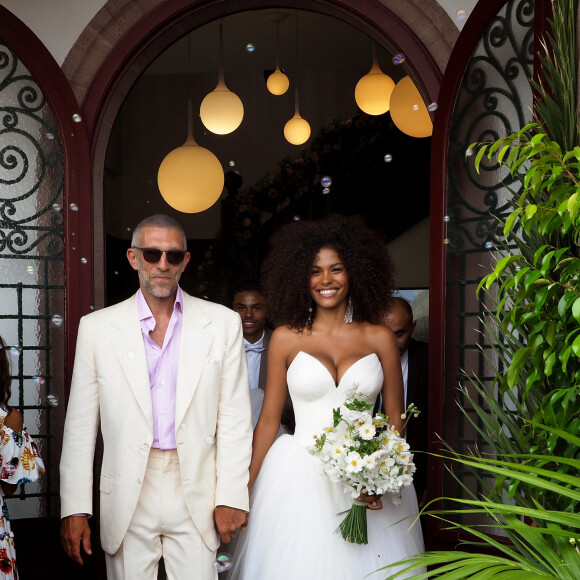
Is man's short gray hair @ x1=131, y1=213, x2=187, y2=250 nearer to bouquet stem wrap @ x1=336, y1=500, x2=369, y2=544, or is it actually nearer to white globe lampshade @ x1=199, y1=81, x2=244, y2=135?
bouquet stem wrap @ x1=336, y1=500, x2=369, y2=544

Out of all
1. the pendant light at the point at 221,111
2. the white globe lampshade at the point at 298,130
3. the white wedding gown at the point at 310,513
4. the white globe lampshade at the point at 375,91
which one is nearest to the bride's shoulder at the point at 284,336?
the white wedding gown at the point at 310,513

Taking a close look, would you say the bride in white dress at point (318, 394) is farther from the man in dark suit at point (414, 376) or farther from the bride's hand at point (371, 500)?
the man in dark suit at point (414, 376)

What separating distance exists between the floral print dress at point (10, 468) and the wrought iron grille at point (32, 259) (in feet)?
4.94

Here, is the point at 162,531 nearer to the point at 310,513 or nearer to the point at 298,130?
the point at 310,513

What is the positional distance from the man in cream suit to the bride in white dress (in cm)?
40

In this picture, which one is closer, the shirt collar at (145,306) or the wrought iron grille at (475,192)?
the shirt collar at (145,306)

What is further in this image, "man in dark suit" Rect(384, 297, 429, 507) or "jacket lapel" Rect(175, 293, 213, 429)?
"man in dark suit" Rect(384, 297, 429, 507)

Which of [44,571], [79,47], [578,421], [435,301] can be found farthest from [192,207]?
[578,421]

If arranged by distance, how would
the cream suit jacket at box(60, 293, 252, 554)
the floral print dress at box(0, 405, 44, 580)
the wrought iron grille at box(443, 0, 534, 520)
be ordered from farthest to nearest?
the wrought iron grille at box(443, 0, 534, 520) → the cream suit jacket at box(60, 293, 252, 554) → the floral print dress at box(0, 405, 44, 580)

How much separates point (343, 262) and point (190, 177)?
7.23 ft

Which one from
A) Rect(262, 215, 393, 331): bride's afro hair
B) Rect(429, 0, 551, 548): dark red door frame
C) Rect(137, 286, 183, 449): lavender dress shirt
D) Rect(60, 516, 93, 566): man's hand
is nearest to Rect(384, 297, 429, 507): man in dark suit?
Rect(429, 0, 551, 548): dark red door frame

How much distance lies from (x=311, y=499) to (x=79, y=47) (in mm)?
2876

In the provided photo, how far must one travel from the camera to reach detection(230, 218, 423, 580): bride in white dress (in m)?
3.91

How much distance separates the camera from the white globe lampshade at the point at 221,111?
618 cm
